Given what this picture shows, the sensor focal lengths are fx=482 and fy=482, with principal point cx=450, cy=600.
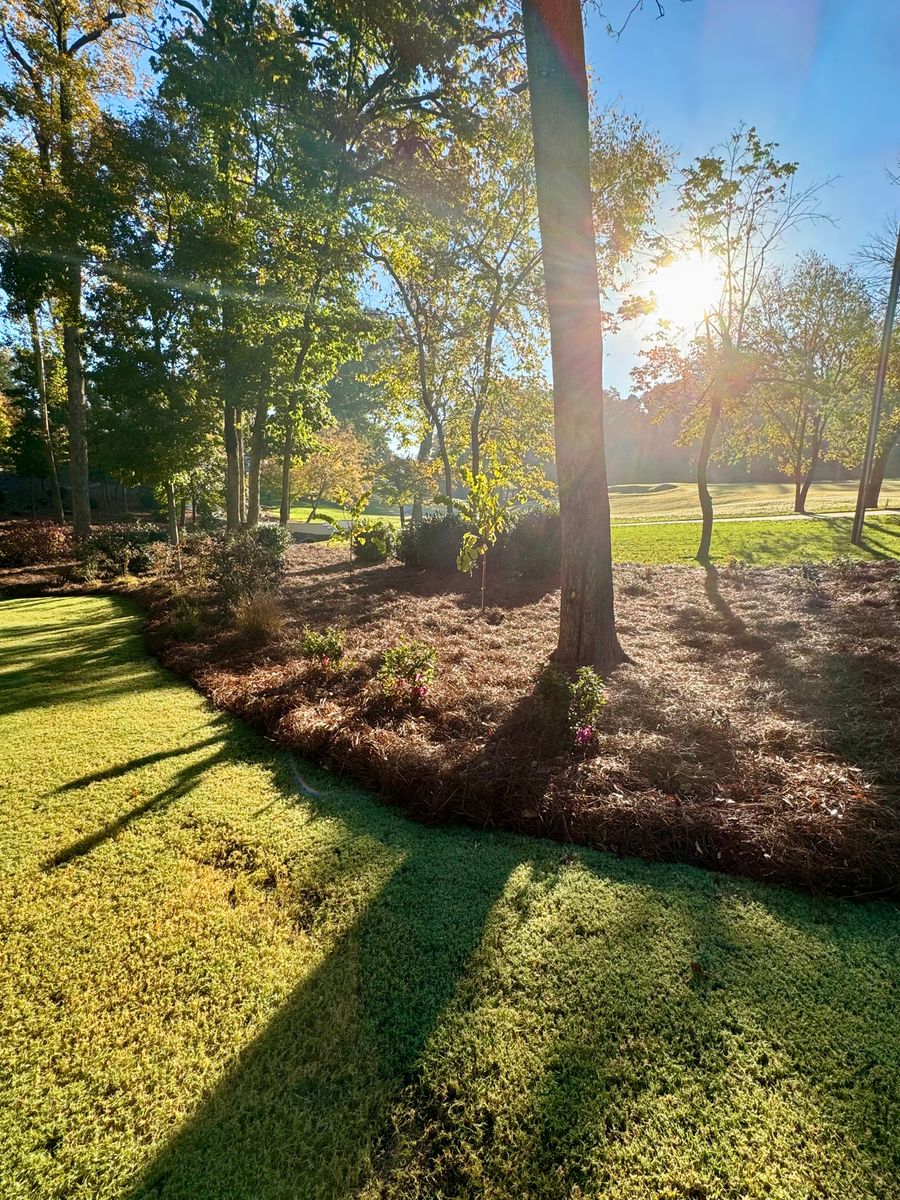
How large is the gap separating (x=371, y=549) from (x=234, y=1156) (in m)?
12.7

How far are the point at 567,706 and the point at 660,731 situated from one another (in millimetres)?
652

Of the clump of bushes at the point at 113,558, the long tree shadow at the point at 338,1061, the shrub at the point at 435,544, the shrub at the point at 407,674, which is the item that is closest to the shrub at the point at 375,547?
the shrub at the point at 435,544

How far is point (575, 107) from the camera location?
3.83 metres

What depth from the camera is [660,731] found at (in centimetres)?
328

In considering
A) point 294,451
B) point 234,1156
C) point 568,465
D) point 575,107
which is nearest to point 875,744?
point 568,465

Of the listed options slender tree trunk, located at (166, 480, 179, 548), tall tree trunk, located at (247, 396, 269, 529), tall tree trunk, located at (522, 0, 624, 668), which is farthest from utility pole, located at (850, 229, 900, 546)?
slender tree trunk, located at (166, 480, 179, 548)

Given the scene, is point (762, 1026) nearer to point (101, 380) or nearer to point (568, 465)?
point (568, 465)

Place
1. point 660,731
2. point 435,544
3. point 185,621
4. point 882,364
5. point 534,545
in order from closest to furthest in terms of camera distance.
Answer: point 660,731 → point 185,621 → point 534,545 → point 882,364 → point 435,544

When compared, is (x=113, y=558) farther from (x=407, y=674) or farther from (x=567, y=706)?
(x=567, y=706)

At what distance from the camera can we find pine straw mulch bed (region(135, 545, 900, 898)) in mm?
2361

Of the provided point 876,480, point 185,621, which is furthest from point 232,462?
point 876,480

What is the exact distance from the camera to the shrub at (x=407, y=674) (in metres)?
3.84

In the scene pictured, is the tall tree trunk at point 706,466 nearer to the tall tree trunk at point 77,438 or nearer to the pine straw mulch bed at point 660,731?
the pine straw mulch bed at point 660,731

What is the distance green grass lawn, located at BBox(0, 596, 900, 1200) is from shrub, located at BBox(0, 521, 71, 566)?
12786 mm
